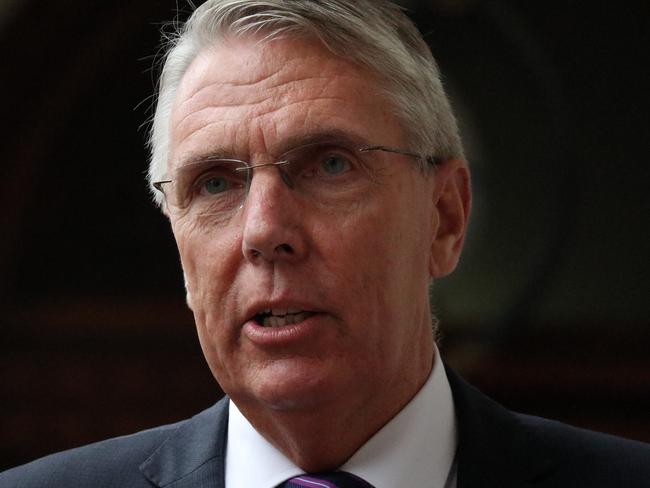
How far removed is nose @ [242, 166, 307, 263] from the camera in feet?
6.85

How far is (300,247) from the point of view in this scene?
211 cm

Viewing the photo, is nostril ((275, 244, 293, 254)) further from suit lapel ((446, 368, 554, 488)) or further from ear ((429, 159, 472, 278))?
suit lapel ((446, 368, 554, 488))

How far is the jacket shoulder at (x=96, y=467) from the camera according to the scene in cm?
234

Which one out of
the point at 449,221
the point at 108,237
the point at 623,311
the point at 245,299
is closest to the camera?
the point at 245,299

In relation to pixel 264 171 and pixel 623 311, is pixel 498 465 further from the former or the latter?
pixel 623 311

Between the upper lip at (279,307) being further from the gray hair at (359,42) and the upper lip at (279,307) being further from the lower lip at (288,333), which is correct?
the gray hair at (359,42)

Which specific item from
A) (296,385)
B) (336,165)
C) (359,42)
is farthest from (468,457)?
(359,42)

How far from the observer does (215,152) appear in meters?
2.22

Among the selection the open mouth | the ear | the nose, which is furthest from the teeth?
the ear

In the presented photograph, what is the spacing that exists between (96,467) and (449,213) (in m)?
0.92

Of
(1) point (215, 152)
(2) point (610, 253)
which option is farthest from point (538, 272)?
(1) point (215, 152)

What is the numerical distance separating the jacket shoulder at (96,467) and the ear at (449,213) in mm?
669

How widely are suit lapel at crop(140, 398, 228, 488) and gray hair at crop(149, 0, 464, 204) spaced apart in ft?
1.75

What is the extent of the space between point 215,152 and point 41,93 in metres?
3.35
